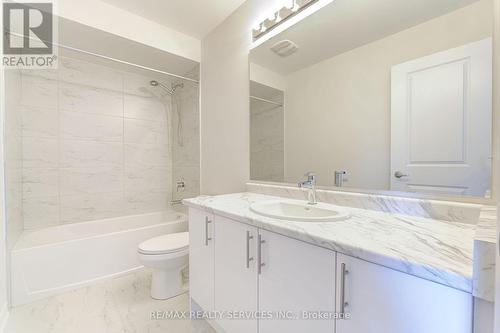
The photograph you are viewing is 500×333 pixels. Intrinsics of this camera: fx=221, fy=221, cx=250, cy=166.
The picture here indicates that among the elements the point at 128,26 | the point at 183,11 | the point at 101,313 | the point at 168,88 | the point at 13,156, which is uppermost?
the point at 183,11

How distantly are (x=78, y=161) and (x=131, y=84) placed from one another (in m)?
1.14

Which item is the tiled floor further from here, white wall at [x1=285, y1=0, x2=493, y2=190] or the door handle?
the door handle

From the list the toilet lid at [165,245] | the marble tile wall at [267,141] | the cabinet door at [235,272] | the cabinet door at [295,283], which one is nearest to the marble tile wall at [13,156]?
the toilet lid at [165,245]

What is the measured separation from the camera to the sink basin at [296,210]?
1.09 m

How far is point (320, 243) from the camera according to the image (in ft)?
2.55

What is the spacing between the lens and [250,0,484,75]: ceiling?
3.44ft

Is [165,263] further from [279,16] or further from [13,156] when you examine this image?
[279,16]

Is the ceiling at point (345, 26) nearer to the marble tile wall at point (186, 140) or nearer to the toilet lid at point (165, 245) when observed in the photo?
the marble tile wall at point (186, 140)

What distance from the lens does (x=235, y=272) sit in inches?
45.7


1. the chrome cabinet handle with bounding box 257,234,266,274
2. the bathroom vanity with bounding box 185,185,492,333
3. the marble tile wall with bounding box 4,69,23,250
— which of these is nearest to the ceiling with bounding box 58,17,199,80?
the marble tile wall with bounding box 4,69,23,250

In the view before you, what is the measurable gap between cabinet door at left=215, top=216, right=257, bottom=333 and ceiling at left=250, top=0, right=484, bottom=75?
1207 millimetres

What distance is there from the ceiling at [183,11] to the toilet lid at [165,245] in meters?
2.04

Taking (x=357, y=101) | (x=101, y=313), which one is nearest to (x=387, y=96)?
(x=357, y=101)

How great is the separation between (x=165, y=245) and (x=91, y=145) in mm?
1647
